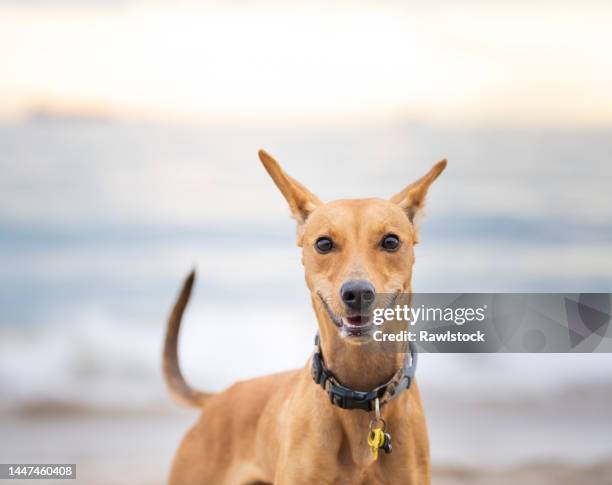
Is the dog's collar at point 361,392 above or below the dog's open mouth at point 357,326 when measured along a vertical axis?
below

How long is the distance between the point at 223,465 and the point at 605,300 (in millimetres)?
2245

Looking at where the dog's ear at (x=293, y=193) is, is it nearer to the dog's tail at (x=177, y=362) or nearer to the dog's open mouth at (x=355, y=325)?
the dog's open mouth at (x=355, y=325)

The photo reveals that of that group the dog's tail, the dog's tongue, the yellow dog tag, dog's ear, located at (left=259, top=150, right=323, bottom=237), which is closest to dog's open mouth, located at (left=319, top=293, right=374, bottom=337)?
the dog's tongue

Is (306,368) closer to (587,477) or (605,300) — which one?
(605,300)

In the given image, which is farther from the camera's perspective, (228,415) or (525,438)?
(525,438)

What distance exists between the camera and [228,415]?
15.9 ft

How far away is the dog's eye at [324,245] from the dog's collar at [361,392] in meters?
0.42

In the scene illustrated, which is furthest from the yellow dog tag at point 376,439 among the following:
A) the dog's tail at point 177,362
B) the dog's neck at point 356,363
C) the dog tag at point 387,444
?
the dog's tail at point 177,362

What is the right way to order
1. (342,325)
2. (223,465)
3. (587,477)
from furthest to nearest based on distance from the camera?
(587,477), (223,465), (342,325)

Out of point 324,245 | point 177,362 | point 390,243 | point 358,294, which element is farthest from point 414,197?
point 177,362

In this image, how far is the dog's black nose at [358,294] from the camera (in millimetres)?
3859

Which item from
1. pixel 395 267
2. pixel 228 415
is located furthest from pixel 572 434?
pixel 395 267

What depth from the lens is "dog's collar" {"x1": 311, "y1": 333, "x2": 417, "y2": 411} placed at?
4.05m

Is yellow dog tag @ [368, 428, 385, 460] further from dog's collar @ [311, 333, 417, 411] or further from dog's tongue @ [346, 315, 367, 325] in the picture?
dog's tongue @ [346, 315, 367, 325]
